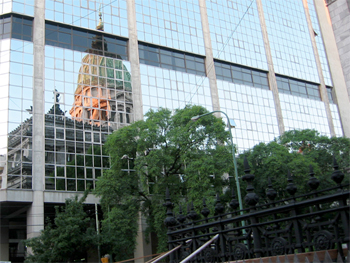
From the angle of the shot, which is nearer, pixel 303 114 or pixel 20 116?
pixel 20 116

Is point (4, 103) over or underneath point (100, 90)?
underneath

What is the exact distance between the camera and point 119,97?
40750 mm

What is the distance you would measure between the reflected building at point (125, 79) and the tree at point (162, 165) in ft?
19.6

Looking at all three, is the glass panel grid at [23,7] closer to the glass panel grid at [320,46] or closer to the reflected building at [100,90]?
the reflected building at [100,90]

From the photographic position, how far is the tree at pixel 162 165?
2925 centimetres

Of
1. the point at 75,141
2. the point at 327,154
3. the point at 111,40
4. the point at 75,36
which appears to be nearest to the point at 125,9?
the point at 111,40

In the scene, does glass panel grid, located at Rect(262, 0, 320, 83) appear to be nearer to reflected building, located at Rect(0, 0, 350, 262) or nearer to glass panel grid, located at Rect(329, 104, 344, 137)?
reflected building, located at Rect(0, 0, 350, 262)

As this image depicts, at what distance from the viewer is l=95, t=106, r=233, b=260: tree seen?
2925cm

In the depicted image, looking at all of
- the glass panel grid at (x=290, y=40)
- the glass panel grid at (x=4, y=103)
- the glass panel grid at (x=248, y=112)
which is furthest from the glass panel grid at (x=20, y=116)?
the glass panel grid at (x=290, y=40)

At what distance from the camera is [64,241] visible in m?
26.1

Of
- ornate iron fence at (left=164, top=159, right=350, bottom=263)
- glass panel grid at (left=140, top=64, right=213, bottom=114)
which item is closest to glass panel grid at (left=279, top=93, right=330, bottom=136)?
glass panel grid at (left=140, top=64, right=213, bottom=114)

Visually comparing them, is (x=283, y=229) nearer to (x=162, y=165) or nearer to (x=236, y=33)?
(x=162, y=165)

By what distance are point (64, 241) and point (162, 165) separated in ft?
28.5

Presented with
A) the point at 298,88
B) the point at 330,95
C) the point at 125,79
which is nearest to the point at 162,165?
the point at 125,79
